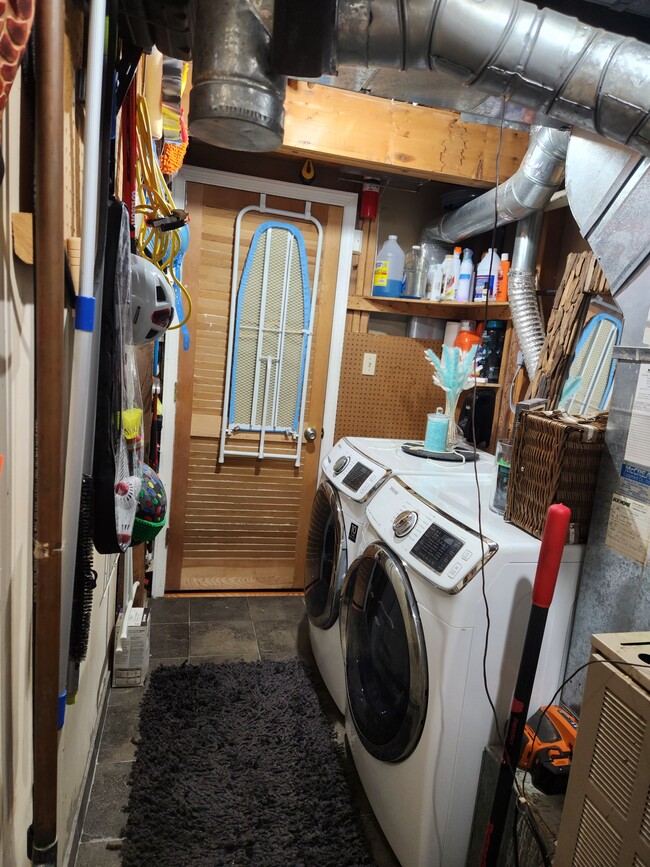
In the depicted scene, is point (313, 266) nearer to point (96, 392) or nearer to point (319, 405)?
point (319, 405)

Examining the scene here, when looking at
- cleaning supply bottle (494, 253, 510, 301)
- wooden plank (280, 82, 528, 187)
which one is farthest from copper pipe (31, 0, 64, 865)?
cleaning supply bottle (494, 253, 510, 301)

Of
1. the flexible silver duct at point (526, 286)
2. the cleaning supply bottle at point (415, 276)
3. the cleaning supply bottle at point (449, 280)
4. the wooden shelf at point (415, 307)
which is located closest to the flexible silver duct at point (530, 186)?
the flexible silver duct at point (526, 286)

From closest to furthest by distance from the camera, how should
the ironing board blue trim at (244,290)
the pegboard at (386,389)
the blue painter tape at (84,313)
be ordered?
the blue painter tape at (84,313) → the ironing board blue trim at (244,290) → the pegboard at (386,389)

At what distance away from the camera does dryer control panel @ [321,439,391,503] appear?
75.1 inches

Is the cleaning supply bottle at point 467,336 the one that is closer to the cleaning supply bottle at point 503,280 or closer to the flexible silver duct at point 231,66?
Result: the cleaning supply bottle at point 503,280

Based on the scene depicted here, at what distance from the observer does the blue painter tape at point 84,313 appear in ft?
2.71

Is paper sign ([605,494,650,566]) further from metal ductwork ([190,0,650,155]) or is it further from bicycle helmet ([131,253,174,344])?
bicycle helmet ([131,253,174,344])

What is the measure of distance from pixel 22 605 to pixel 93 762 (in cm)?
125

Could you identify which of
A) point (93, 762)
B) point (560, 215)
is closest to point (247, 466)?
point (93, 762)

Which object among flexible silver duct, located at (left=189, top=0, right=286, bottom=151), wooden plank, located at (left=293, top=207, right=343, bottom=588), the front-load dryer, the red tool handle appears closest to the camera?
flexible silver duct, located at (left=189, top=0, right=286, bottom=151)

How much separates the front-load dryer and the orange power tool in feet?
2.48

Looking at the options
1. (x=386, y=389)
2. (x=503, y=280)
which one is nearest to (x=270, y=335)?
(x=386, y=389)

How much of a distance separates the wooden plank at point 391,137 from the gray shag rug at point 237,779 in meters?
2.29

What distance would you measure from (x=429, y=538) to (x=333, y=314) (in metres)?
1.77
